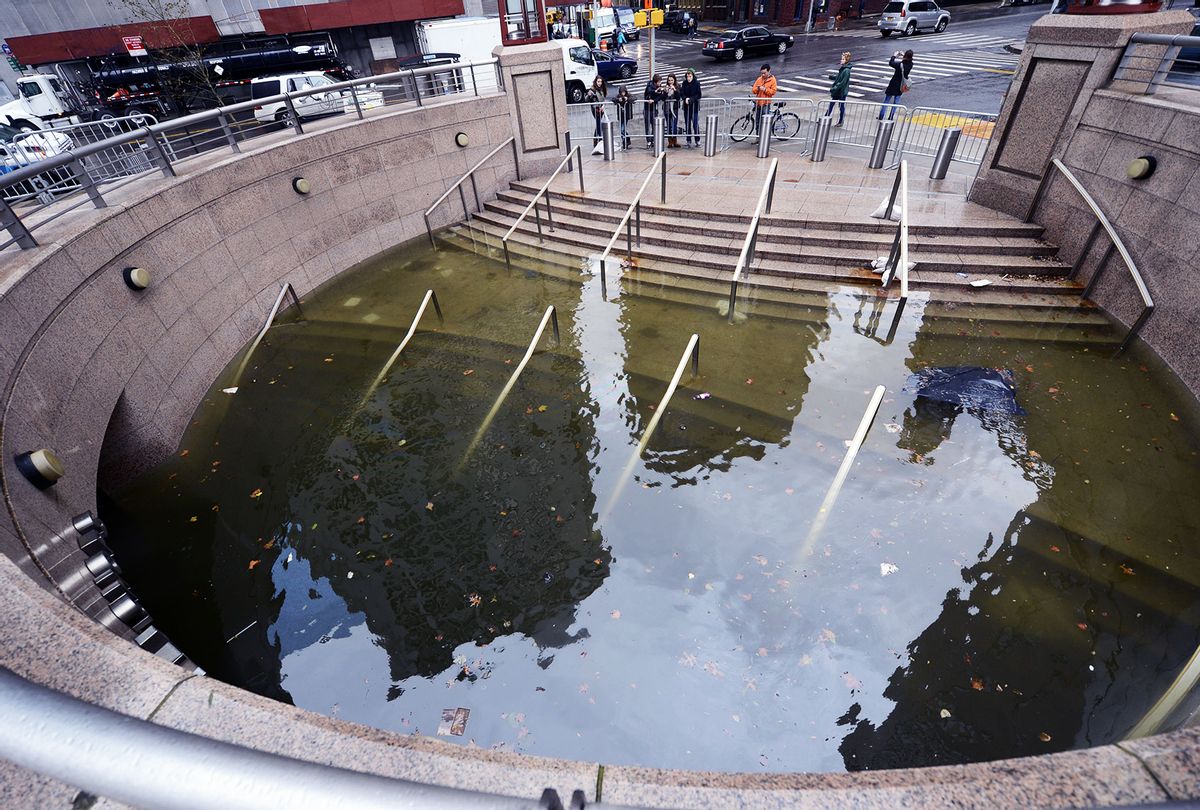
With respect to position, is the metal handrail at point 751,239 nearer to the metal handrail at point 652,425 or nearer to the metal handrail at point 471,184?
the metal handrail at point 652,425

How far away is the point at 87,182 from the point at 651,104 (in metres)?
13.1

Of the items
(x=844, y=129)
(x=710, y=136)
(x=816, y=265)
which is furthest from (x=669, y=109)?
(x=816, y=265)

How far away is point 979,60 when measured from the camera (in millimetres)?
24766

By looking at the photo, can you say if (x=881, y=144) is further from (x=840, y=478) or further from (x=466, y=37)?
(x=466, y=37)

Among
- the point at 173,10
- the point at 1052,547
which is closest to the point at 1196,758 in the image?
the point at 1052,547

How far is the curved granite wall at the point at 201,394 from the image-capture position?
2328 millimetres

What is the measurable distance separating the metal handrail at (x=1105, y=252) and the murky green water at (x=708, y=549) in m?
0.51

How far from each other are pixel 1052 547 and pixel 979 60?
28958 mm

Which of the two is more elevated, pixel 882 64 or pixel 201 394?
pixel 882 64

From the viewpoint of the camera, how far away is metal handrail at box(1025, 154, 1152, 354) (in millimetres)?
7551

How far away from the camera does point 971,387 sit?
700 cm

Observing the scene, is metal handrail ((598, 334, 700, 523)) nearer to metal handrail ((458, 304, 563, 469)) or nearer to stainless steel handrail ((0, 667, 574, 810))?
metal handrail ((458, 304, 563, 469))

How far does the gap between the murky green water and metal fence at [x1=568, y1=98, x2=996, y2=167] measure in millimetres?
6831

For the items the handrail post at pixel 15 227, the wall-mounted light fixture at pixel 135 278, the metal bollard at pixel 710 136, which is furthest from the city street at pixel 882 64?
the handrail post at pixel 15 227
